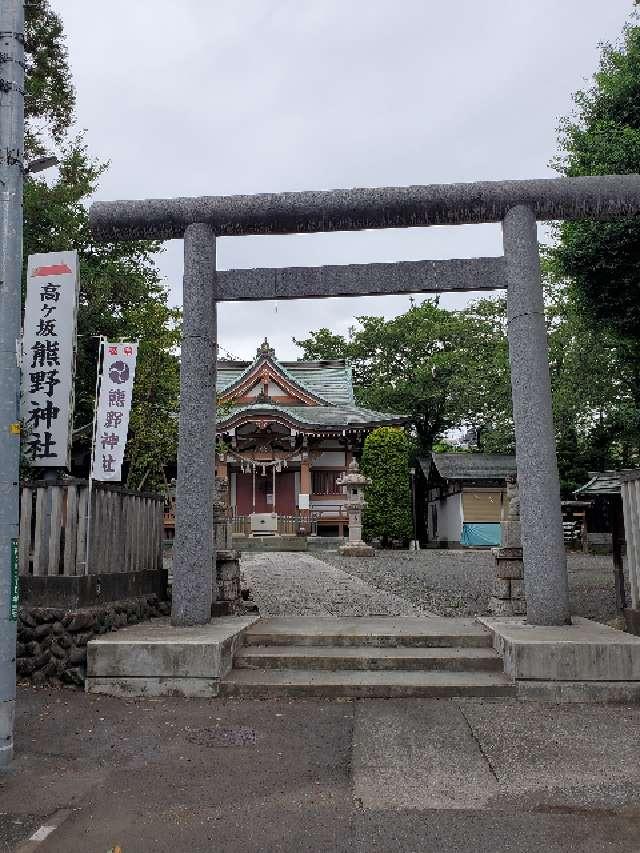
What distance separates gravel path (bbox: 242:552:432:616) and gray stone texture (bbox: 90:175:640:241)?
5.11 metres

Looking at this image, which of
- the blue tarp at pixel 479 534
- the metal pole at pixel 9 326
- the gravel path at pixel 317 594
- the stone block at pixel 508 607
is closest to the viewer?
the metal pole at pixel 9 326

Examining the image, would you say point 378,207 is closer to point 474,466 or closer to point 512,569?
point 512,569

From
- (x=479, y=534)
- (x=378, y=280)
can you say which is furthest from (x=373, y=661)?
(x=479, y=534)

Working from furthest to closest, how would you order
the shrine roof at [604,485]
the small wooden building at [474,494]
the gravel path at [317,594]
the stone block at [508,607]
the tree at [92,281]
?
the small wooden building at [474,494] → the tree at [92,281] → the gravel path at [317,594] → the shrine roof at [604,485] → the stone block at [508,607]

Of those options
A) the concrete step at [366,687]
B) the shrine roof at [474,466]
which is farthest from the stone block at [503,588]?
the shrine roof at [474,466]

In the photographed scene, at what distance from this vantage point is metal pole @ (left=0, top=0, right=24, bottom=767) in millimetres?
4098

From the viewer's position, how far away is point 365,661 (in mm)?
5969

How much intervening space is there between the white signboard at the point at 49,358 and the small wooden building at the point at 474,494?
986 inches

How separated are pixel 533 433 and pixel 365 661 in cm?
274

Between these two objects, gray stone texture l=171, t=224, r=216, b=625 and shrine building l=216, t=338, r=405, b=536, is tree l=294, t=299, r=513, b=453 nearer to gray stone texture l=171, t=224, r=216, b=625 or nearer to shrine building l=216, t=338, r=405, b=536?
shrine building l=216, t=338, r=405, b=536

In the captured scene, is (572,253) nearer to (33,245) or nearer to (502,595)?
(502,595)

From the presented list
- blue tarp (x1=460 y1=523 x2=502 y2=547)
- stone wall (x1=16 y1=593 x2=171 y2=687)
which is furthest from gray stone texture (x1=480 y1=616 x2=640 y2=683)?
blue tarp (x1=460 y1=523 x2=502 y2=547)

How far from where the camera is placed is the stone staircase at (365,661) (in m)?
5.50

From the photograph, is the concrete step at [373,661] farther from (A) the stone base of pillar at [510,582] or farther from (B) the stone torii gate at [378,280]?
(A) the stone base of pillar at [510,582]
